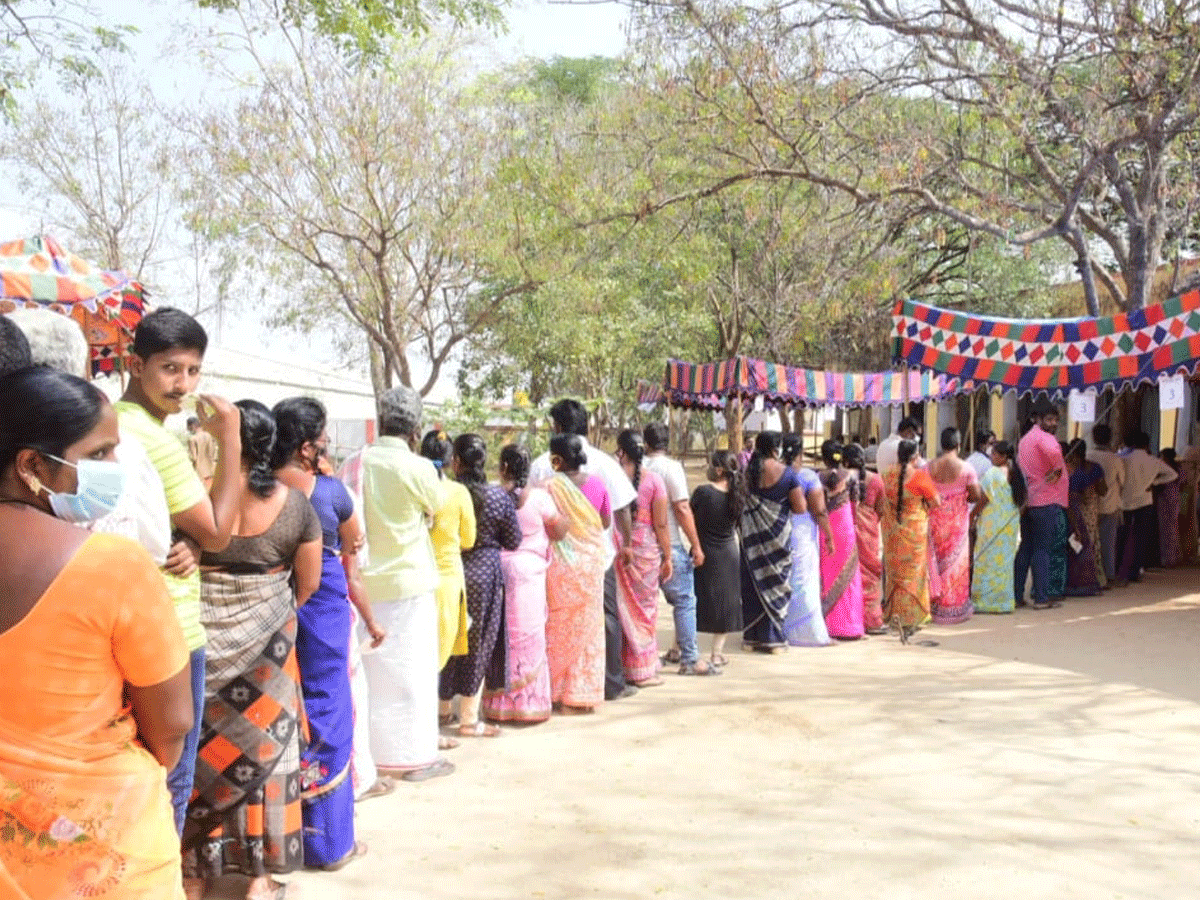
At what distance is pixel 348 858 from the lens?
4.20m

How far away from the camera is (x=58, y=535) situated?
Result: 2.04 m

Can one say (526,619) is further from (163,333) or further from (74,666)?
(74,666)

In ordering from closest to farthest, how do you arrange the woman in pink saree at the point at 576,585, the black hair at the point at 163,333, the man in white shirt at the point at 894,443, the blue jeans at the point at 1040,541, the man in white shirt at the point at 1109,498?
1. the black hair at the point at 163,333
2. the woman in pink saree at the point at 576,585
3. the man in white shirt at the point at 894,443
4. the blue jeans at the point at 1040,541
5. the man in white shirt at the point at 1109,498

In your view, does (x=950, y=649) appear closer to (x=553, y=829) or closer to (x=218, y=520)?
(x=553, y=829)

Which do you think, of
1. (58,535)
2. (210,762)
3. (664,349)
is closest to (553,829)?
(210,762)

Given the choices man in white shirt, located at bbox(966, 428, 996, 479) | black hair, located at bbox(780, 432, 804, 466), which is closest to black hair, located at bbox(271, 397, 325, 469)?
black hair, located at bbox(780, 432, 804, 466)

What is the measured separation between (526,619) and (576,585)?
39cm

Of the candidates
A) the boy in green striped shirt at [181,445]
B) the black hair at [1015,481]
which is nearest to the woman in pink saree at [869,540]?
the black hair at [1015,481]

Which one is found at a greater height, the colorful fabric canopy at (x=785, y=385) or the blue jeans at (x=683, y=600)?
the colorful fabric canopy at (x=785, y=385)

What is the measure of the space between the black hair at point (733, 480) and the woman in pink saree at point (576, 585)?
1344 mm

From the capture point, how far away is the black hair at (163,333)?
3133 mm

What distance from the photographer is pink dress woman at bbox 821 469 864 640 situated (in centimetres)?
865

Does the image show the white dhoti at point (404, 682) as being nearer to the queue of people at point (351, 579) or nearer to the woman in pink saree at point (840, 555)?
the queue of people at point (351, 579)

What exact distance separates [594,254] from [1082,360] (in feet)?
17.3
